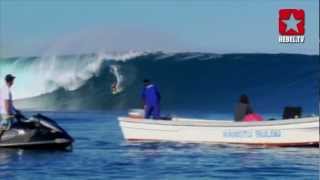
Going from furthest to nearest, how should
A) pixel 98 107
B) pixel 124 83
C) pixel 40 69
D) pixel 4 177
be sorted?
1. pixel 40 69
2. pixel 124 83
3. pixel 98 107
4. pixel 4 177

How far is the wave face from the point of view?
4138cm

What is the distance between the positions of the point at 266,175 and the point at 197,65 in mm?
33713

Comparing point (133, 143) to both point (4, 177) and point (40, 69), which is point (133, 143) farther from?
point (40, 69)

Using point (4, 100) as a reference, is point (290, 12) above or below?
above

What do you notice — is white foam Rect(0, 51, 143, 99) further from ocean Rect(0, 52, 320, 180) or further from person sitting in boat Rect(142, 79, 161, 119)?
person sitting in boat Rect(142, 79, 161, 119)

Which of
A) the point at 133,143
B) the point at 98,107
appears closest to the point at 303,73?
the point at 98,107

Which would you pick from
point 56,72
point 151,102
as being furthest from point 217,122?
point 56,72

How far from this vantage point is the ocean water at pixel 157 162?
13766mm

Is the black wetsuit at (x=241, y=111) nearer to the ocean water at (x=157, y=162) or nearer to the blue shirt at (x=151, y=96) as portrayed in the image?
the ocean water at (x=157, y=162)

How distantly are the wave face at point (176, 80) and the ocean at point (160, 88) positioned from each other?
0.04 meters

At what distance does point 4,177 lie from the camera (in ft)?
44.0

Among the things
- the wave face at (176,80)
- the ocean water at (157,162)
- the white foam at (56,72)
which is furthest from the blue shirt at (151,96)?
the white foam at (56,72)

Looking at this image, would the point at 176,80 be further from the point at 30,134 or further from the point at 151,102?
the point at 30,134

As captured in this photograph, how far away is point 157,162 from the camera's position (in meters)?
15.6
